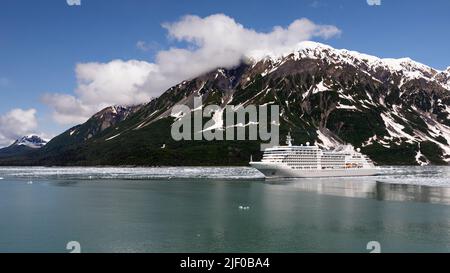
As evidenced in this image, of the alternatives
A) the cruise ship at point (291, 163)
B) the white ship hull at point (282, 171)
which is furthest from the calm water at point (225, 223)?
the cruise ship at point (291, 163)

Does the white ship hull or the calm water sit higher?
the white ship hull

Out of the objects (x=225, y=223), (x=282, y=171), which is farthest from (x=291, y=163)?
(x=225, y=223)

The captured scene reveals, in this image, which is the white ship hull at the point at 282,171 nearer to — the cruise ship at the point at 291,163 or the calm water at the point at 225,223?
the cruise ship at the point at 291,163

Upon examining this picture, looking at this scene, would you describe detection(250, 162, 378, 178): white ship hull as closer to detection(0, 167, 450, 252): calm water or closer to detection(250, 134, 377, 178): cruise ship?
detection(250, 134, 377, 178): cruise ship

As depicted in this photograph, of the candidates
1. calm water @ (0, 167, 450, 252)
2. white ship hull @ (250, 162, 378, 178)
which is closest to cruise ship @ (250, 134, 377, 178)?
white ship hull @ (250, 162, 378, 178)

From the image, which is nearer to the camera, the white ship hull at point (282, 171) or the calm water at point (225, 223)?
the calm water at point (225, 223)

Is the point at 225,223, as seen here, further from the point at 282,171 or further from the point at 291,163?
the point at 291,163

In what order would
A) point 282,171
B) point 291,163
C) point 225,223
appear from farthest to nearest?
point 291,163 → point 282,171 → point 225,223

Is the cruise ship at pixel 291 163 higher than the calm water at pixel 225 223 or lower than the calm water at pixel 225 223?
higher

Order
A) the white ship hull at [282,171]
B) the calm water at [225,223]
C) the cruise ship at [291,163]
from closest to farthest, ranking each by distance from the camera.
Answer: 1. the calm water at [225,223]
2. the white ship hull at [282,171]
3. the cruise ship at [291,163]


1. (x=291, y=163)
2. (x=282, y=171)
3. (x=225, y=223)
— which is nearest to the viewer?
(x=225, y=223)

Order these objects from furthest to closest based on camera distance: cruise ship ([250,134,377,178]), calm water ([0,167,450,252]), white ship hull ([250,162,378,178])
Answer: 1. cruise ship ([250,134,377,178])
2. white ship hull ([250,162,378,178])
3. calm water ([0,167,450,252])

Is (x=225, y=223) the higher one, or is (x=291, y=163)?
(x=291, y=163)

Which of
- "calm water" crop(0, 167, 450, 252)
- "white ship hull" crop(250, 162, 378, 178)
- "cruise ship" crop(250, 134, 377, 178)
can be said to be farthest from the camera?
"cruise ship" crop(250, 134, 377, 178)
